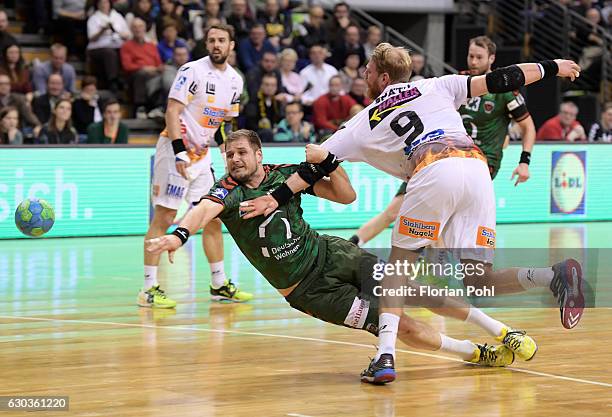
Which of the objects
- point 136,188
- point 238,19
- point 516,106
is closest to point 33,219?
point 516,106

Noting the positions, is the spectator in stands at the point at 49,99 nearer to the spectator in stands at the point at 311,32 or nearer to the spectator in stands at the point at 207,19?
the spectator in stands at the point at 207,19

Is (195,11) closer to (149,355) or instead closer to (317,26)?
(317,26)

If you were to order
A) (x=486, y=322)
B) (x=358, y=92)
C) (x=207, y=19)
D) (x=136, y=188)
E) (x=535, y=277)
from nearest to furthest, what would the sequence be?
(x=535, y=277), (x=486, y=322), (x=136, y=188), (x=207, y=19), (x=358, y=92)

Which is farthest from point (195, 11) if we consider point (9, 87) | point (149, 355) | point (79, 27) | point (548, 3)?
point (149, 355)

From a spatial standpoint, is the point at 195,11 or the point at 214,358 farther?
the point at 195,11

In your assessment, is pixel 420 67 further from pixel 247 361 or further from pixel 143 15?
pixel 247 361

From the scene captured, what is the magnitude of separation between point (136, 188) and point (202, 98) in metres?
5.27

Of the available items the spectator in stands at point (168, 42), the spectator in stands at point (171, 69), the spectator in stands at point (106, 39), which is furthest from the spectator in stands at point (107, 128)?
the spectator in stands at point (168, 42)

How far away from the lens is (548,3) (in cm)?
2428

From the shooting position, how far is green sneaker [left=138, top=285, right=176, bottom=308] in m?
9.56

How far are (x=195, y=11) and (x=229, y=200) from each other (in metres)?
13.1

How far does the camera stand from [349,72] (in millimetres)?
20047

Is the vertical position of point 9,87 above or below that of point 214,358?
above

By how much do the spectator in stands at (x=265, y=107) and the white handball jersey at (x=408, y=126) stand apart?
1075 cm
